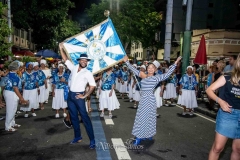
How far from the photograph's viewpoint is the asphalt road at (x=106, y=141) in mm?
4830

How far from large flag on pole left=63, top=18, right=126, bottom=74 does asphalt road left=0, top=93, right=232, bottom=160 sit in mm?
1925

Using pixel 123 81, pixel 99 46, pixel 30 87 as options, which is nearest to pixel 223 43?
pixel 123 81

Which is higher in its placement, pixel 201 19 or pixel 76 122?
pixel 201 19

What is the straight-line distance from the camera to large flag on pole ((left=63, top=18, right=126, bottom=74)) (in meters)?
6.75

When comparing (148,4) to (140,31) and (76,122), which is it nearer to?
(140,31)

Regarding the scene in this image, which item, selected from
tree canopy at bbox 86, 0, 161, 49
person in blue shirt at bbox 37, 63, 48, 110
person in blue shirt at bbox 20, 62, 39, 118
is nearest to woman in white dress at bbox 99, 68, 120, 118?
person in blue shirt at bbox 20, 62, 39, 118

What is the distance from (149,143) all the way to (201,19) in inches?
1622

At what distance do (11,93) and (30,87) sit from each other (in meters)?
2.33

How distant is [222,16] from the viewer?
45.2m

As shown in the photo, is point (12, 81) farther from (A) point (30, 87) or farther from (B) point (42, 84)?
(B) point (42, 84)

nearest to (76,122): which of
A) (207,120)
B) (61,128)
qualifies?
(61,128)

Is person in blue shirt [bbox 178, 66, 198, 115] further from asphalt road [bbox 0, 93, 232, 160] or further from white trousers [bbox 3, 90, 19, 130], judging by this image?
white trousers [bbox 3, 90, 19, 130]

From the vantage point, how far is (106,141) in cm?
570

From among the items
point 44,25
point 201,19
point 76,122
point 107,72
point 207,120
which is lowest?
point 207,120
